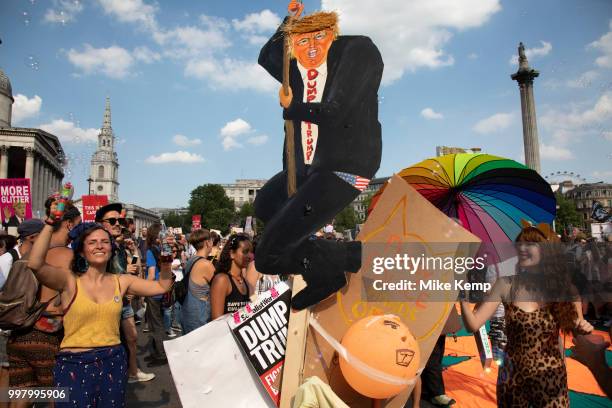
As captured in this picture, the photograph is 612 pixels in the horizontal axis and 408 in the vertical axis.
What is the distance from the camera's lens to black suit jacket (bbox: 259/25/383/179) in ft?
9.98

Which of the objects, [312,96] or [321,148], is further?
[312,96]

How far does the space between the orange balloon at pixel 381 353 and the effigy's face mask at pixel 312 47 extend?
210 cm

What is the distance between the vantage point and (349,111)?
3068mm

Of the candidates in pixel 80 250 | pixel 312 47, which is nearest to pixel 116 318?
pixel 80 250

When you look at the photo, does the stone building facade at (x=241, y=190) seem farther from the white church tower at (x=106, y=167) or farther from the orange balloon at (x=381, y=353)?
the orange balloon at (x=381, y=353)

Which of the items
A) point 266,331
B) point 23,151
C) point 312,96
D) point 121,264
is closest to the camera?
point 266,331

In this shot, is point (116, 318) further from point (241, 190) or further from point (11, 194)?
point (241, 190)

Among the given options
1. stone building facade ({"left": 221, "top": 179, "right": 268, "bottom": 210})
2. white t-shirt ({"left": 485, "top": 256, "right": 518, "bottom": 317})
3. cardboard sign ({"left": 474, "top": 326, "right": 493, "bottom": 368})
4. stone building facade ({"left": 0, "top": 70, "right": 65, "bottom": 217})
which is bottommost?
cardboard sign ({"left": 474, "top": 326, "right": 493, "bottom": 368})

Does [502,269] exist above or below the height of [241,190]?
below

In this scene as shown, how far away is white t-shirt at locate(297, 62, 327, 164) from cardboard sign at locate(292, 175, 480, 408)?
2.40 ft

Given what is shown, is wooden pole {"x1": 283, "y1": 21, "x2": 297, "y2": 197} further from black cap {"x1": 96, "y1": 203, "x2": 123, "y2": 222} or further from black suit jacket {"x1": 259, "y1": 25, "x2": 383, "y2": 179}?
black cap {"x1": 96, "y1": 203, "x2": 123, "y2": 222}

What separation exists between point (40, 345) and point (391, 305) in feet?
9.58

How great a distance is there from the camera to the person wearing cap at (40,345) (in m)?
3.26

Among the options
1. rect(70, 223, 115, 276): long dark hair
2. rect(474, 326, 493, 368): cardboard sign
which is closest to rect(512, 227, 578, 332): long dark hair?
rect(474, 326, 493, 368): cardboard sign
